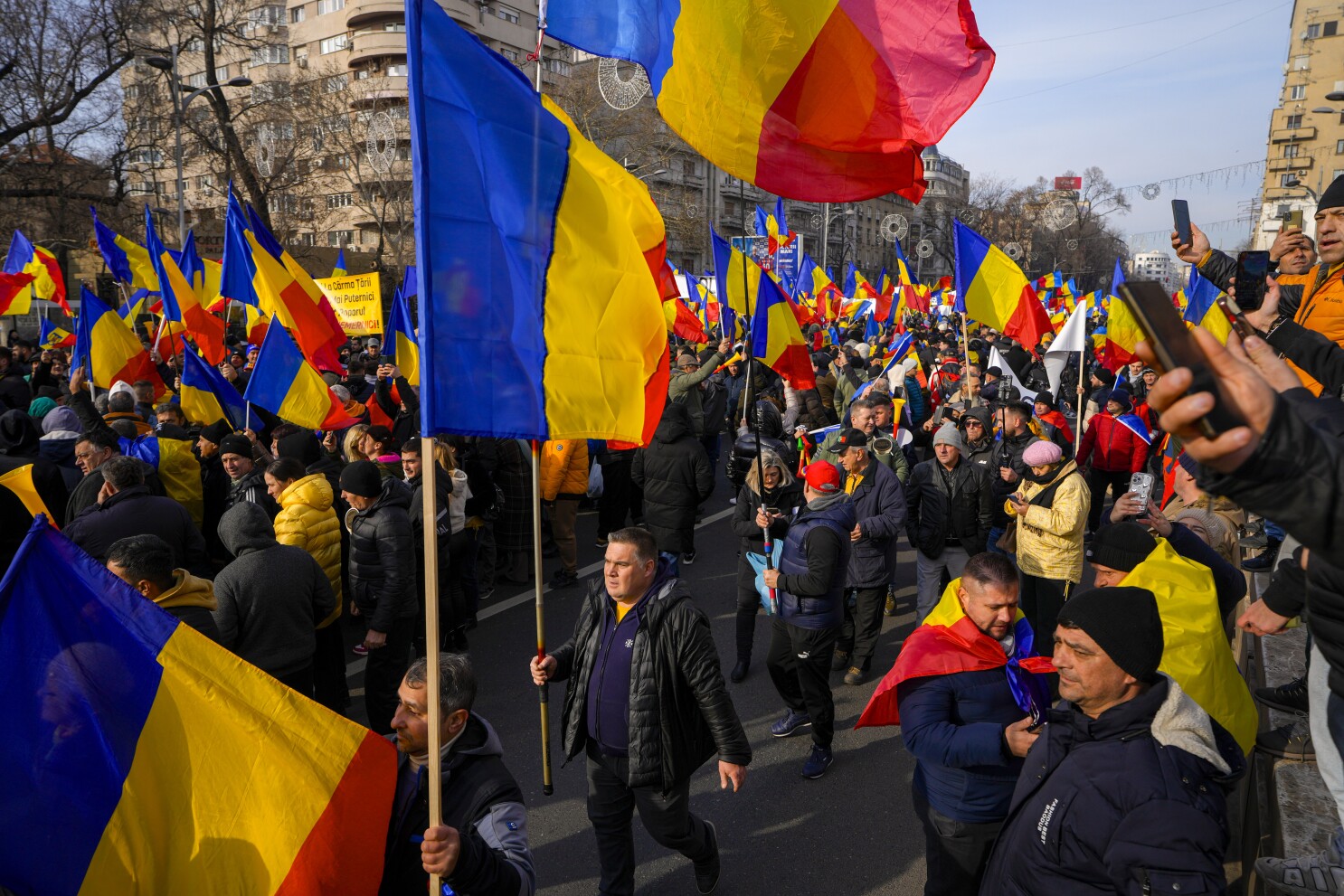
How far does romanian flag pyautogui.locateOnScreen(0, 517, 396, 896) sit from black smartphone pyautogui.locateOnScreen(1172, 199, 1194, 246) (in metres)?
3.78

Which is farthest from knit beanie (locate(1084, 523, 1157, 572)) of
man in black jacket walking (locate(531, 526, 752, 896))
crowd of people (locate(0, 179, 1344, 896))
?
man in black jacket walking (locate(531, 526, 752, 896))

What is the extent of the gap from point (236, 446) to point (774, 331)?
189 inches

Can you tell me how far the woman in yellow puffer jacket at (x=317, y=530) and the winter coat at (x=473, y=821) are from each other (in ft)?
9.05

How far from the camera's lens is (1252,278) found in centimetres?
360

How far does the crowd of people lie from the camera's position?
2.18 metres

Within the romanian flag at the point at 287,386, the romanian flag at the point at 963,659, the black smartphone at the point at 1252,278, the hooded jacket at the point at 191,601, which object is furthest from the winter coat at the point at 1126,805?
the romanian flag at the point at 287,386

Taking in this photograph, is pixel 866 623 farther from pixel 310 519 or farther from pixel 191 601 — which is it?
pixel 191 601

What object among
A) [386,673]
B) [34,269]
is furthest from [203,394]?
[34,269]

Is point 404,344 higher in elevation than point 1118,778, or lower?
higher

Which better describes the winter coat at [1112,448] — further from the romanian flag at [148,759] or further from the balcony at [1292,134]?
the balcony at [1292,134]

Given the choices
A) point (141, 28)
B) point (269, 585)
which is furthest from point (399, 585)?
point (141, 28)

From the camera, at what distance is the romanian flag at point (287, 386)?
6980 millimetres

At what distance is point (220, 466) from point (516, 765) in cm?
366

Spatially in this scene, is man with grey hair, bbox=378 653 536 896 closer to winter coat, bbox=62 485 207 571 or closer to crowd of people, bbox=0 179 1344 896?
crowd of people, bbox=0 179 1344 896
